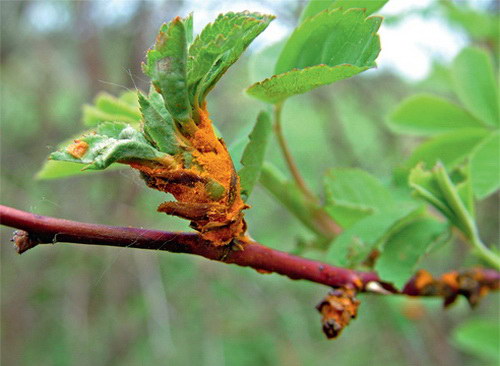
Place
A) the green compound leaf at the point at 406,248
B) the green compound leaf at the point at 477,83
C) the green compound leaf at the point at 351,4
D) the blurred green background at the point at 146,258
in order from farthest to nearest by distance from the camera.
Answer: the blurred green background at the point at 146,258 < the green compound leaf at the point at 477,83 < the green compound leaf at the point at 406,248 < the green compound leaf at the point at 351,4

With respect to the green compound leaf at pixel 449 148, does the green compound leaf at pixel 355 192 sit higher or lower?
lower

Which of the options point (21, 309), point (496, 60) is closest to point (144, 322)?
point (21, 309)

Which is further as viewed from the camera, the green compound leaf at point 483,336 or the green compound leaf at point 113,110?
the green compound leaf at point 483,336

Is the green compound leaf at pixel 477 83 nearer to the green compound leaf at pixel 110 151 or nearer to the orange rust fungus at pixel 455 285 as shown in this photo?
the orange rust fungus at pixel 455 285

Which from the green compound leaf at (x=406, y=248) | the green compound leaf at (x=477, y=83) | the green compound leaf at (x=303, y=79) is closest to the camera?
the green compound leaf at (x=303, y=79)

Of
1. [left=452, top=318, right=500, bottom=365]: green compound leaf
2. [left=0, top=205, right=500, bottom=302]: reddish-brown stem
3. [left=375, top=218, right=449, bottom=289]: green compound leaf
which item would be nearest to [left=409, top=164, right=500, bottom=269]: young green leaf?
[left=375, top=218, right=449, bottom=289]: green compound leaf

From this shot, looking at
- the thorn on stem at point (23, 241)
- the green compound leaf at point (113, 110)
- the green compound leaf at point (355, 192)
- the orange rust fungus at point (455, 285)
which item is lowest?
the orange rust fungus at point (455, 285)

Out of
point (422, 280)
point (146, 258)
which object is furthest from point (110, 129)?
point (146, 258)

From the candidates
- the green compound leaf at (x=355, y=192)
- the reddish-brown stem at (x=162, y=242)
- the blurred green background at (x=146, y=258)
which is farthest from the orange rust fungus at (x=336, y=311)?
the blurred green background at (x=146, y=258)
